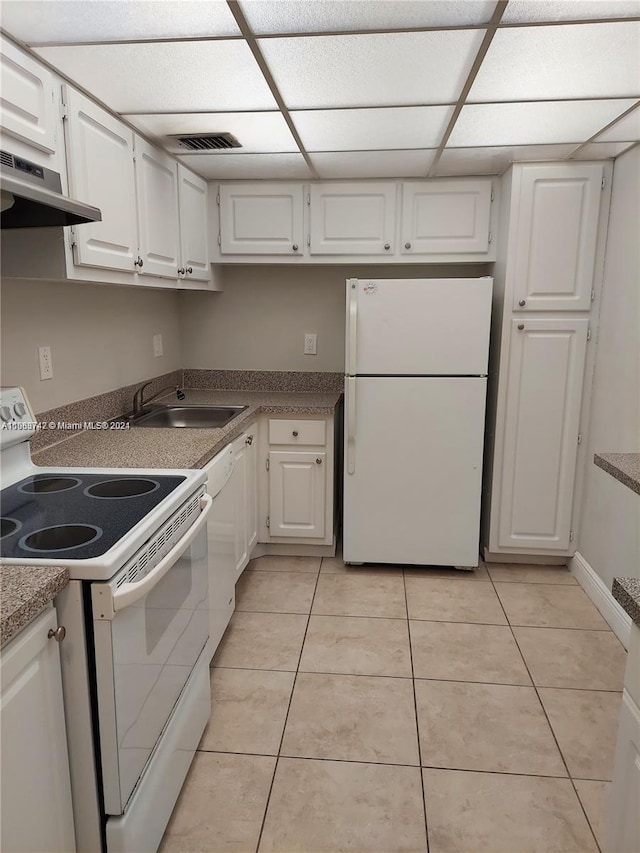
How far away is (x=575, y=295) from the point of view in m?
2.81

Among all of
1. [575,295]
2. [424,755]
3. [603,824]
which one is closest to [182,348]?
[575,295]

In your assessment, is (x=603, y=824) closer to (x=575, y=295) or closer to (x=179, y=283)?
(x=575, y=295)

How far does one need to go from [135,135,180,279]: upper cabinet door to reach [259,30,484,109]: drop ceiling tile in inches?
25.5

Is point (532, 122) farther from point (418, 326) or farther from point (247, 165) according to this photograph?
point (247, 165)

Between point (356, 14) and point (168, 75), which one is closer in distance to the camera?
point (356, 14)

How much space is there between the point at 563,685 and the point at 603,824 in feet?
1.98

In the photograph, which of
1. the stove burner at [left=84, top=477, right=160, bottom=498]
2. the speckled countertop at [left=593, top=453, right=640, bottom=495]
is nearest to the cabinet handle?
the stove burner at [left=84, top=477, right=160, bottom=498]

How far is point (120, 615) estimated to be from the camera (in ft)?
4.04

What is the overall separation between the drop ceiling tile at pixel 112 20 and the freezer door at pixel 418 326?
1436 mm

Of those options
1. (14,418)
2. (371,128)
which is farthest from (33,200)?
(371,128)

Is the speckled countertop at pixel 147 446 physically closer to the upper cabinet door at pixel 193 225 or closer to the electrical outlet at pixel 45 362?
the electrical outlet at pixel 45 362

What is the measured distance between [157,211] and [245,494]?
1326 mm

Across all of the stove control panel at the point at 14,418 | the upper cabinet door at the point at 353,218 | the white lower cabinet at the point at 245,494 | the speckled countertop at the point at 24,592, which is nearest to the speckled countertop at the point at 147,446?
the white lower cabinet at the point at 245,494

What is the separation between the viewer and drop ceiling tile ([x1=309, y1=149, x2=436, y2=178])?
254cm
